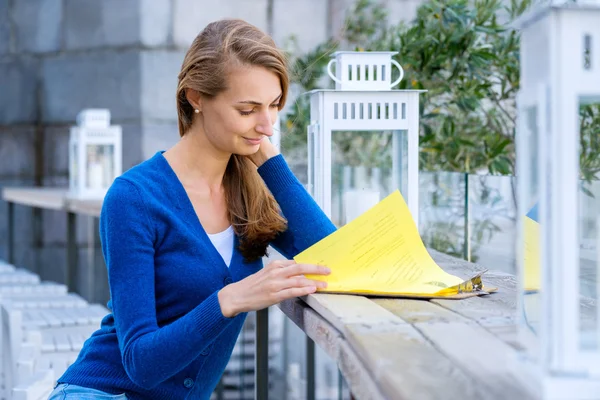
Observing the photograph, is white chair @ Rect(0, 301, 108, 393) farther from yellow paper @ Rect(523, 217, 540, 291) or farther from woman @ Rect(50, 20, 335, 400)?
yellow paper @ Rect(523, 217, 540, 291)

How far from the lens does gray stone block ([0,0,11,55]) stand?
17.5ft

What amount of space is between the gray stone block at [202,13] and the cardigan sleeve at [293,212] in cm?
338

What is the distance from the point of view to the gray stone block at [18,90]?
5.33 meters

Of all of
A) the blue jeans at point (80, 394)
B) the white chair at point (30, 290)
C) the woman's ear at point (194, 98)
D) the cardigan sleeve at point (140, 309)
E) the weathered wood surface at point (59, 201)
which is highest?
the woman's ear at point (194, 98)

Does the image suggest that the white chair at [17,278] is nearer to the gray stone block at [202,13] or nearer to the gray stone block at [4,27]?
the gray stone block at [202,13]

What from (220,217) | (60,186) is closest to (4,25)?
(60,186)

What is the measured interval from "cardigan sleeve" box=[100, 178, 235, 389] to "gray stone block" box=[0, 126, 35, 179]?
423 cm

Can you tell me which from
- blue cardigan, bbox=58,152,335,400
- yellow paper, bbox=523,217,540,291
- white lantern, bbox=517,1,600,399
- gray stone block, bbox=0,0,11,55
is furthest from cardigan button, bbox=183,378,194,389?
gray stone block, bbox=0,0,11,55

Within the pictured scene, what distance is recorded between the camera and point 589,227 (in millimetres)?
1470

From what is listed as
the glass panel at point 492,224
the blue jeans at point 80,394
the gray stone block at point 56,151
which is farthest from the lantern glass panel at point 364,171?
the gray stone block at point 56,151

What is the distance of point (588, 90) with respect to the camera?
2.26 feet

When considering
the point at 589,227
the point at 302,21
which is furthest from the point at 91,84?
the point at 589,227

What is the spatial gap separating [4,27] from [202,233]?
440 centimetres

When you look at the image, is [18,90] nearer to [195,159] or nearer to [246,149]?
[195,159]
